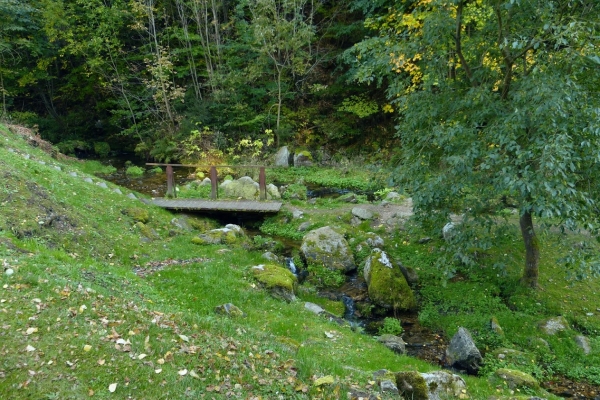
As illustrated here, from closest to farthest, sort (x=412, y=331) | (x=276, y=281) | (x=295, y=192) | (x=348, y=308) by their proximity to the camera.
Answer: (x=412, y=331) → (x=276, y=281) → (x=348, y=308) → (x=295, y=192)

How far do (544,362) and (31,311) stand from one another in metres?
9.01

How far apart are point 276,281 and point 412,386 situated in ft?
15.6

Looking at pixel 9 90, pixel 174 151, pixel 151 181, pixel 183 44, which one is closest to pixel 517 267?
pixel 151 181

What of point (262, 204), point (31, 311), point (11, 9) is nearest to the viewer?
point (31, 311)

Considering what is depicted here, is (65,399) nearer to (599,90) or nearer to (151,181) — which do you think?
(599,90)

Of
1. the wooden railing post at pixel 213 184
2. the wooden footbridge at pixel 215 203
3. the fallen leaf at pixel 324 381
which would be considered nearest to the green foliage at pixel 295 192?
the wooden footbridge at pixel 215 203

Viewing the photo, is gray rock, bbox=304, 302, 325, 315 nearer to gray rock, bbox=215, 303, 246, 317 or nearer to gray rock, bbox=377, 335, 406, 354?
gray rock, bbox=377, 335, 406, 354

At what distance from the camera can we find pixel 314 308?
9906 mm

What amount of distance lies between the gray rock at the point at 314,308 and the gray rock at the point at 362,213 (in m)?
6.47

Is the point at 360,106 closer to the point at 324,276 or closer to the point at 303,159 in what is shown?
the point at 303,159

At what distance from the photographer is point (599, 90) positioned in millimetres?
8500

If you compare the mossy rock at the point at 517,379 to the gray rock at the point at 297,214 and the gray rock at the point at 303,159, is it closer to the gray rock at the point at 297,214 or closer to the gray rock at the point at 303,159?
the gray rock at the point at 297,214

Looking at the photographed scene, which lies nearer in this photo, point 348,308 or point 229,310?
point 229,310

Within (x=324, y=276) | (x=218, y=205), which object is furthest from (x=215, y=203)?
(x=324, y=276)
